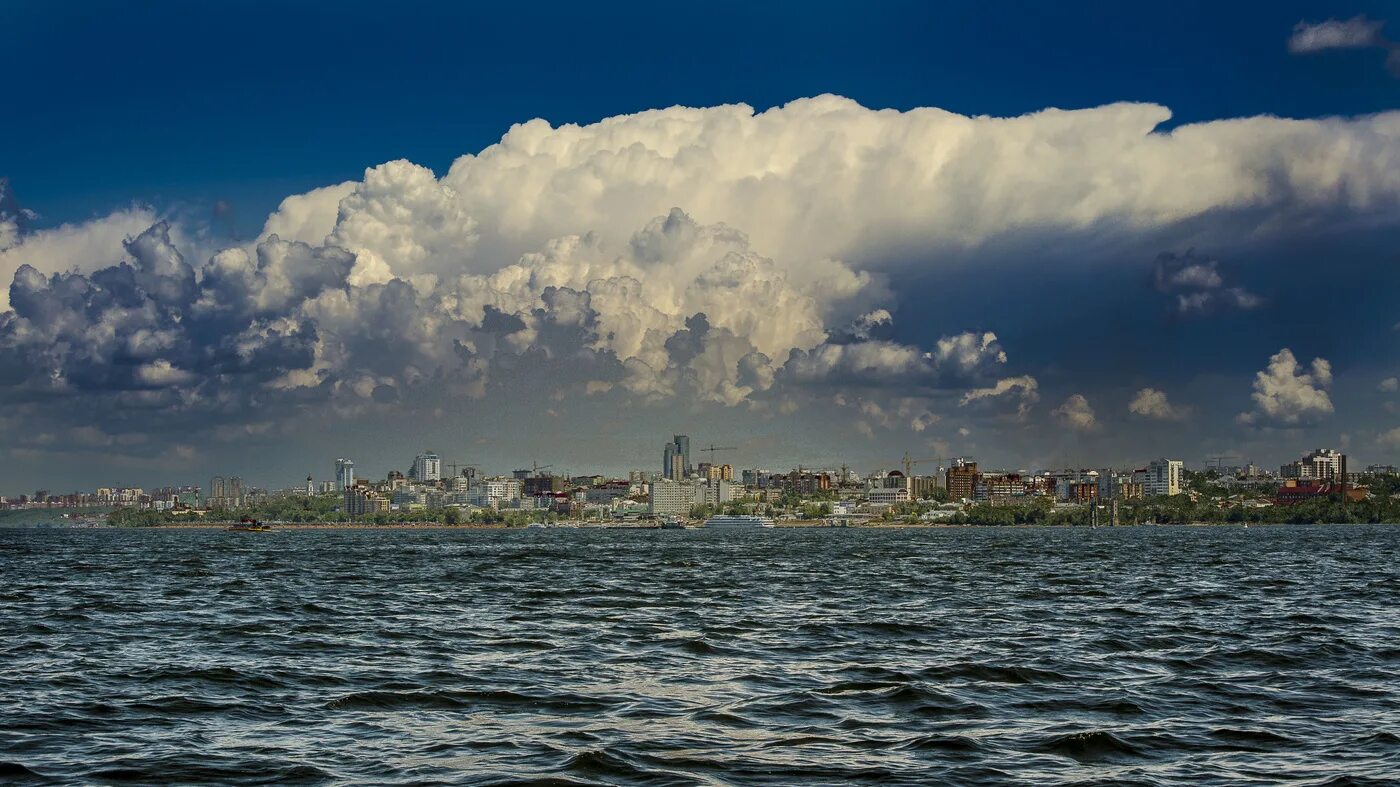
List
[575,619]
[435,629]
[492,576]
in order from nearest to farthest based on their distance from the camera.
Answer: [435,629], [575,619], [492,576]

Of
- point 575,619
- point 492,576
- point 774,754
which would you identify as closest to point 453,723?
point 774,754

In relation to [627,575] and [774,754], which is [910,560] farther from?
[774,754]

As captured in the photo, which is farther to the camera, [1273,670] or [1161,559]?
[1161,559]

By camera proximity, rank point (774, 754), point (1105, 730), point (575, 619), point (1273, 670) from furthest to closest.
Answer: point (575, 619) < point (1273, 670) < point (1105, 730) < point (774, 754)

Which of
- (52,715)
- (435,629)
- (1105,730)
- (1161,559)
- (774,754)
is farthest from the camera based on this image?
(1161,559)

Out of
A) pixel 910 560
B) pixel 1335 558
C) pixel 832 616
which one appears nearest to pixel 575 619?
pixel 832 616

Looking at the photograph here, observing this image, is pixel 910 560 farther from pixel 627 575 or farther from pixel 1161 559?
pixel 627 575
